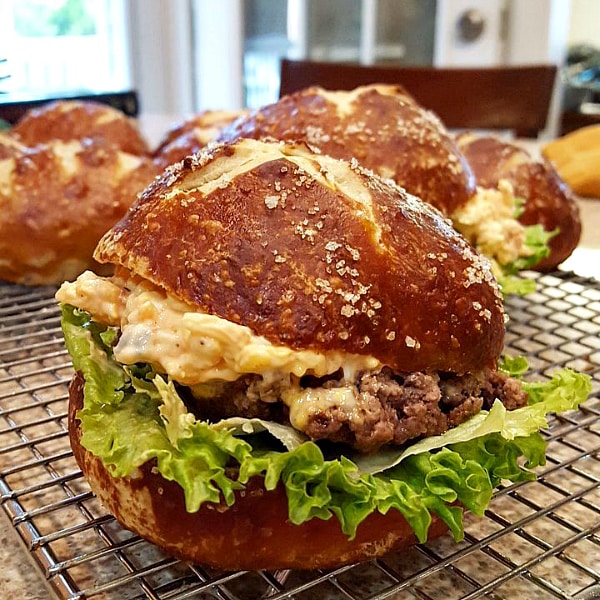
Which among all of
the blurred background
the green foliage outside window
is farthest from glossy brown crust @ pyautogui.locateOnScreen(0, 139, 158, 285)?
the green foliage outside window

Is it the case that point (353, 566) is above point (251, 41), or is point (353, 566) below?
below

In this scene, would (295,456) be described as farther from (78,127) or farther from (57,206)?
(78,127)

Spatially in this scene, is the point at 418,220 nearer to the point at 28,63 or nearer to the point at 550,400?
the point at 550,400

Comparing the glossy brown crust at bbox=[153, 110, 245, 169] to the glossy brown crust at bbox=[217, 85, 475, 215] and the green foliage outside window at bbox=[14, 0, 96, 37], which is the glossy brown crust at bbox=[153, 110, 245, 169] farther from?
the green foliage outside window at bbox=[14, 0, 96, 37]

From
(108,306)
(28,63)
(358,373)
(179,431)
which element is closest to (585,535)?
(358,373)

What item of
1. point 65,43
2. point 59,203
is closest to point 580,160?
A: point 59,203

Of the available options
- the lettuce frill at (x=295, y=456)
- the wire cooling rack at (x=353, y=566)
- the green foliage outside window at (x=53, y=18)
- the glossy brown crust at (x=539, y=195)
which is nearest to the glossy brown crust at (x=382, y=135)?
the glossy brown crust at (x=539, y=195)
